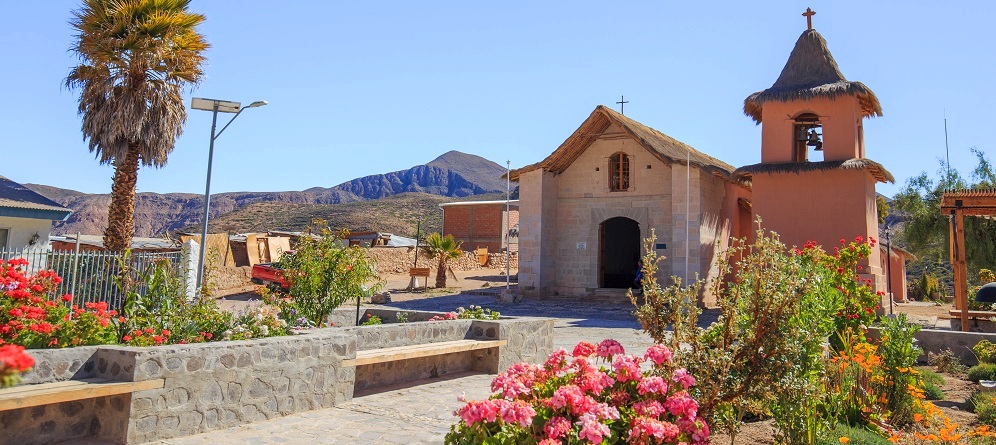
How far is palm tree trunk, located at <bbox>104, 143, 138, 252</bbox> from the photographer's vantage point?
16.8 m

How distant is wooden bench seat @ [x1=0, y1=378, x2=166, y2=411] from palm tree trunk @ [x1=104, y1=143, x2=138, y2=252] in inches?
493

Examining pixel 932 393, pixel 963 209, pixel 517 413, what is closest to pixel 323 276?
pixel 517 413

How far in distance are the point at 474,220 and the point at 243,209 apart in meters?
39.3

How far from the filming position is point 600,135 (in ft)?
75.7

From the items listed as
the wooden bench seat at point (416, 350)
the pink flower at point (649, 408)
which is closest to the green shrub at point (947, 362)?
the wooden bench seat at point (416, 350)

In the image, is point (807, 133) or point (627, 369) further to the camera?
point (807, 133)

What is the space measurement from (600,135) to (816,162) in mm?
6705

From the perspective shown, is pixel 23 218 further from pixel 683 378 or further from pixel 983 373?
pixel 983 373

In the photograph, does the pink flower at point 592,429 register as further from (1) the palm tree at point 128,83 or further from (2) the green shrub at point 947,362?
(1) the palm tree at point 128,83

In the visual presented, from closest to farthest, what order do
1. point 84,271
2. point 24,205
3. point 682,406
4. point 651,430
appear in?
point 651,430 < point 682,406 < point 84,271 < point 24,205

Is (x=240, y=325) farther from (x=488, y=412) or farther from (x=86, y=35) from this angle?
(x=86, y=35)

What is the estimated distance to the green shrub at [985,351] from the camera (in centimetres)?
962

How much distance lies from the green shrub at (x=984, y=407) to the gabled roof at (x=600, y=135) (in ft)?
46.0

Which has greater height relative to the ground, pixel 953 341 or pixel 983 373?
pixel 953 341
